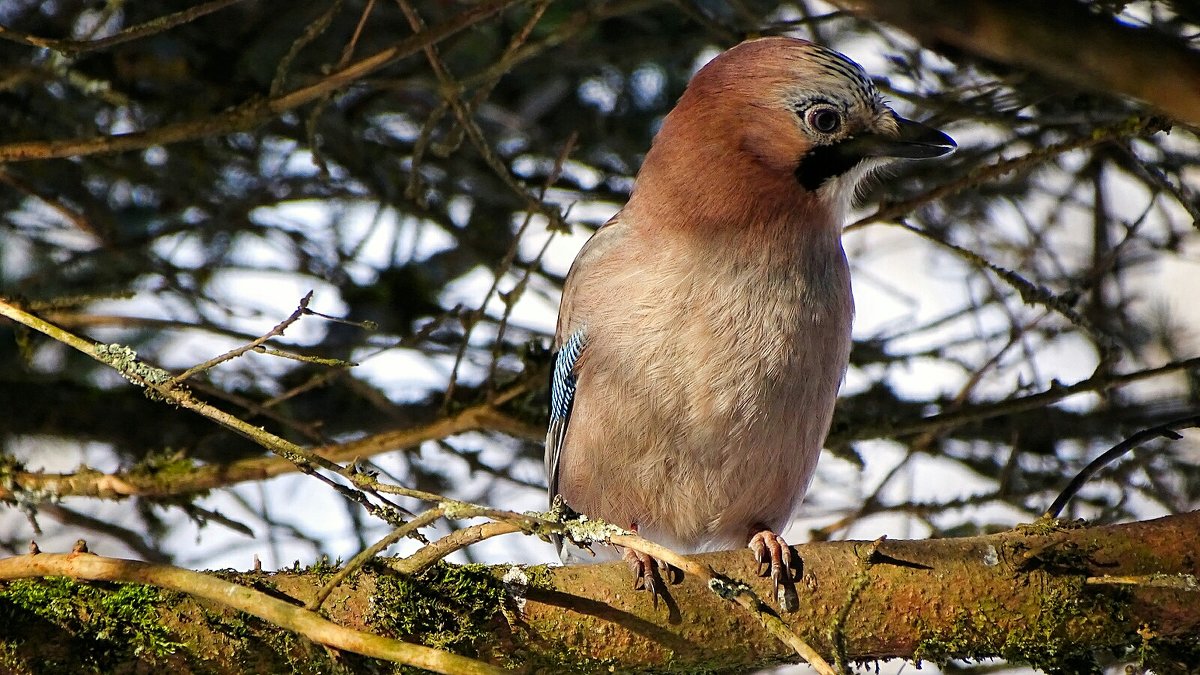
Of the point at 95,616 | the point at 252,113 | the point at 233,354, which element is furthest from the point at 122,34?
the point at 95,616

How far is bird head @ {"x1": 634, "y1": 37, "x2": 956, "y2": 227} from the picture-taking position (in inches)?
151

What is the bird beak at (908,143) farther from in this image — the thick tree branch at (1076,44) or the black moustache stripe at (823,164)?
the thick tree branch at (1076,44)

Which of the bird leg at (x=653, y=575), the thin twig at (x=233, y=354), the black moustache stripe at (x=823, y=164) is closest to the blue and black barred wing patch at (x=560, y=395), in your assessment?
the black moustache stripe at (x=823, y=164)

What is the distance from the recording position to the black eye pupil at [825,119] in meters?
3.84

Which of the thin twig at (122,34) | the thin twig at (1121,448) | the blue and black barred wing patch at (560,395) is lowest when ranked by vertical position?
the thin twig at (1121,448)

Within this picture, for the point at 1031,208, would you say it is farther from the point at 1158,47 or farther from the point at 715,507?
the point at 1158,47

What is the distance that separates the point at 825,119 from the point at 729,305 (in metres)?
0.68

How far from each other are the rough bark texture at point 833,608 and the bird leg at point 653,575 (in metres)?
0.02

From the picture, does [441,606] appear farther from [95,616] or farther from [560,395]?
[560,395]

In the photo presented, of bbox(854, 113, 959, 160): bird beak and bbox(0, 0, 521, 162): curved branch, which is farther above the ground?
bbox(854, 113, 959, 160): bird beak

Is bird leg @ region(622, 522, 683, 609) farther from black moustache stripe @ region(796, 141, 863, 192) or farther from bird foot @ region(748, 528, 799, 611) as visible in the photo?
black moustache stripe @ region(796, 141, 863, 192)

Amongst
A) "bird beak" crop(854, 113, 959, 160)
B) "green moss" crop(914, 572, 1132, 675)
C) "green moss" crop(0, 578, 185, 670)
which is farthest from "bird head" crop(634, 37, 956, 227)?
"green moss" crop(0, 578, 185, 670)

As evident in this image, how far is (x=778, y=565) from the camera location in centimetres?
310

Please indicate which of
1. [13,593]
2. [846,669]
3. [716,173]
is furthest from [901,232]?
[13,593]
